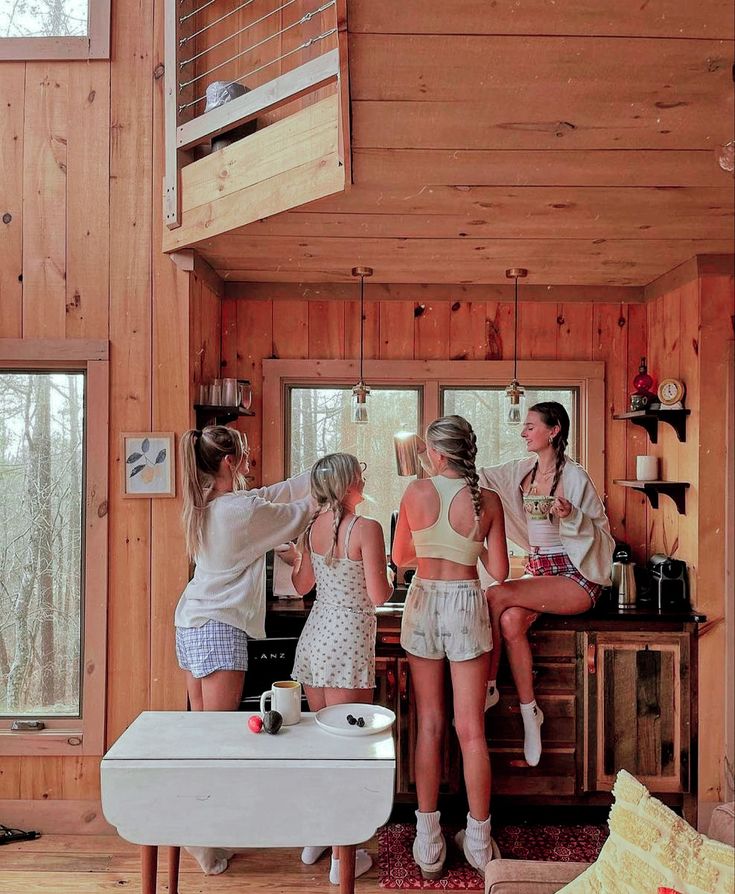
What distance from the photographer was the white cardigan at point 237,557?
104 inches

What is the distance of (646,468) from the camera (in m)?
3.10

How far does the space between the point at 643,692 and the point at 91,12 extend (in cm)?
320

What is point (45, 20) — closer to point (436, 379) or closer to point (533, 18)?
point (436, 379)

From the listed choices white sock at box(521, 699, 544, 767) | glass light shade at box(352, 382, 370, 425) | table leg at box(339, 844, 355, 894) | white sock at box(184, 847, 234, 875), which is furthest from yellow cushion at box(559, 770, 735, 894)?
glass light shade at box(352, 382, 370, 425)

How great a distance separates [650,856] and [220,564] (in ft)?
5.48

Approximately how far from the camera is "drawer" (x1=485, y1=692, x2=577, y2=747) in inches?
117

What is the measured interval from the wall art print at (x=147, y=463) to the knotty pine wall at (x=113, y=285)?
0.12 ft

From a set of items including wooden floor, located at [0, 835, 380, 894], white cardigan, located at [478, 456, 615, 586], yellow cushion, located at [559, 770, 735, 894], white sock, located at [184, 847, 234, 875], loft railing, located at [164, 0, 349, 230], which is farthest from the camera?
white cardigan, located at [478, 456, 615, 586]

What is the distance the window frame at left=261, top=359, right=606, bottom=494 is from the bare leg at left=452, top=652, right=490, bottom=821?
118 centimetres

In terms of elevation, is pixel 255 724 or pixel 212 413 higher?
pixel 212 413

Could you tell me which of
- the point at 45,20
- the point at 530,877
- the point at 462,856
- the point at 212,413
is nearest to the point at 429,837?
the point at 462,856

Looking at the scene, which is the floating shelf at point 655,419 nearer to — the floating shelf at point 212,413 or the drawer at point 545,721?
the drawer at point 545,721

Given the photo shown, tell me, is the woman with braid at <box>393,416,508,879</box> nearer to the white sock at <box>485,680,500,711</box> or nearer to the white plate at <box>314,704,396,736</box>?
the white sock at <box>485,680,500,711</box>

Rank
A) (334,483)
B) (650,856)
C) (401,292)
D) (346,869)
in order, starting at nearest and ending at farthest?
(650,856), (346,869), (334,483), (401,292)
